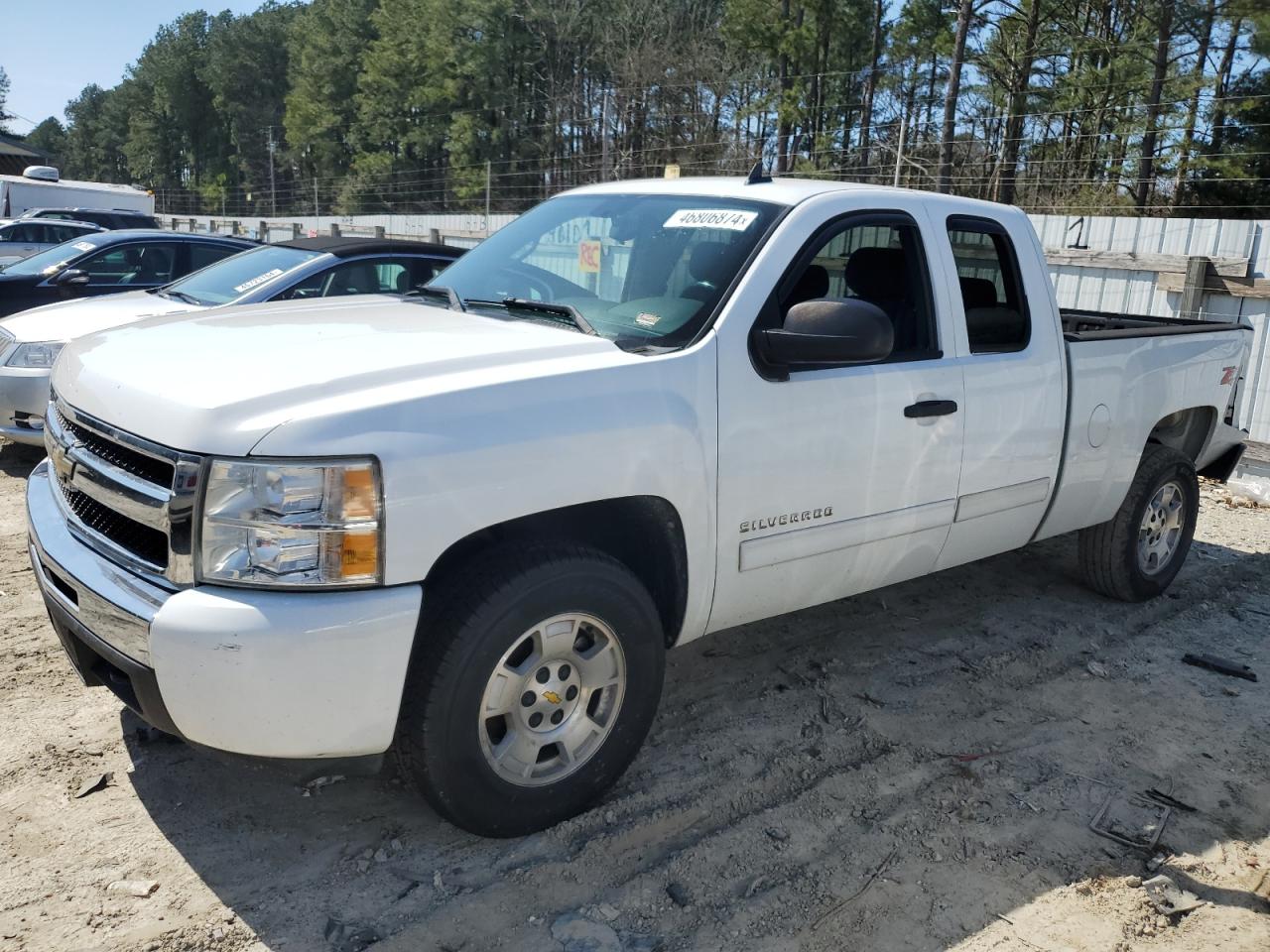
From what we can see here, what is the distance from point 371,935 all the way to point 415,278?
248 inches

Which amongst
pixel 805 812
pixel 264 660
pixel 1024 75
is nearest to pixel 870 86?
pixel 1024 75

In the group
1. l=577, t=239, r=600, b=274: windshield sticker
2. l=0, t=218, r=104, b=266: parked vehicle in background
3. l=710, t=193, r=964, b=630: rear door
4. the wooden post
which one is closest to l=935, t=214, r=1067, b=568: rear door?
l=710, t=193, r=964, b=630: rear door

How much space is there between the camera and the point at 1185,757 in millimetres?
4004

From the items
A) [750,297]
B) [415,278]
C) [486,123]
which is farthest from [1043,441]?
[486,123]

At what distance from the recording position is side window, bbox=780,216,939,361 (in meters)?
3.99

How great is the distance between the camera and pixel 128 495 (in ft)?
9.20

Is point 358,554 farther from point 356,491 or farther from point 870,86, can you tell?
point 870,86

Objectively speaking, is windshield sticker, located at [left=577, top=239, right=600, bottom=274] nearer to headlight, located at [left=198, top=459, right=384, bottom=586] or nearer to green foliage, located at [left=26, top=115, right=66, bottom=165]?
headlight, located at [left=198, top=459, right=384, bottom=586]

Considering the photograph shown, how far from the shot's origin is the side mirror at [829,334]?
335 centimetres

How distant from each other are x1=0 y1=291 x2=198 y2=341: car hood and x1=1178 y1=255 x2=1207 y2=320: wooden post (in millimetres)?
8168

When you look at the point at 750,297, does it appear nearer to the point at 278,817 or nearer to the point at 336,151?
the point at 278,817

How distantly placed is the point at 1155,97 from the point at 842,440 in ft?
79.4

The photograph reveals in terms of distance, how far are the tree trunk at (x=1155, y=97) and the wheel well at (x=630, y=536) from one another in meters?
22.8

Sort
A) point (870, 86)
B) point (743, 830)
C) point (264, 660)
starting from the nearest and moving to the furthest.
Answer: point (264, 660), point (743, 830), point (870, 86)
